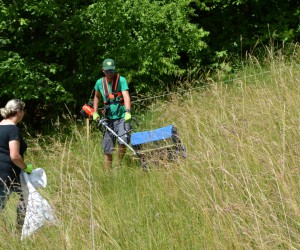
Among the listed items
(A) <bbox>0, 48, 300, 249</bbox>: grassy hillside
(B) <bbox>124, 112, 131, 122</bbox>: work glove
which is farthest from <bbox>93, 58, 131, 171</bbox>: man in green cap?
(A) <bbox>0, 48, 300, 249</bbox>: grassy hillside

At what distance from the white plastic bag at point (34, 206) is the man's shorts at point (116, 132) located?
1.51 m

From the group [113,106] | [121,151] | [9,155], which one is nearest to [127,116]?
[113,106]

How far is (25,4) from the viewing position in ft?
27.0

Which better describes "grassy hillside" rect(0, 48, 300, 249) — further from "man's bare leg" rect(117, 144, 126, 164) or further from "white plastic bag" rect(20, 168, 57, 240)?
"man's bare leg" rect(117, 144, 126, 164)

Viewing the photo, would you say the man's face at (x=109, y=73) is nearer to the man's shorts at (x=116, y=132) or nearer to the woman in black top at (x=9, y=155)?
the man's shorts at (x=116, y=132)

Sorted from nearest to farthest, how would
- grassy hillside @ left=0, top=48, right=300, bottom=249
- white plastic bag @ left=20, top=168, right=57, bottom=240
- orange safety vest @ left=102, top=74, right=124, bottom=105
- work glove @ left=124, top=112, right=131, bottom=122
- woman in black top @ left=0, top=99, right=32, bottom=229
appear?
grassy hillside @ left=0, top=48, right=300, bottom=249 < white plastic bag @ left=20, top=168, right=57, bottom=240 < woman in black top @ left=0, top=99, right=32, bottom=229 < work glove @ left=124, top=112, right=131, bottom=122 < orange safety vest @ left=102, top=74, right=124, bottom=105

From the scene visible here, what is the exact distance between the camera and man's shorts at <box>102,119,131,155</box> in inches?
239

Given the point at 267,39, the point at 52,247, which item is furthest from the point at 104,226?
the point at 267,39

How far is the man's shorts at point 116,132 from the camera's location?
606cm

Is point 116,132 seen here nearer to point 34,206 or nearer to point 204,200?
point 34,206

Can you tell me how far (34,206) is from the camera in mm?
4234

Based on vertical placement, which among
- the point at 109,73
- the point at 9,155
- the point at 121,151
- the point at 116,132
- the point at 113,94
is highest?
the point at 109,73

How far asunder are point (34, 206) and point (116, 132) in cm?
214

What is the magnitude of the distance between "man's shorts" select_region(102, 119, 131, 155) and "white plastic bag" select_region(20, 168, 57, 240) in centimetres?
151
